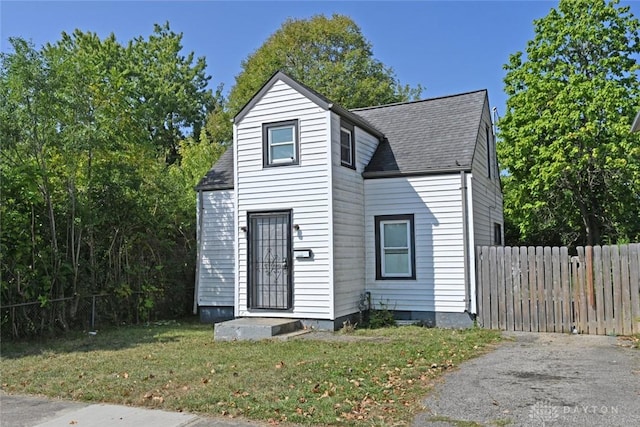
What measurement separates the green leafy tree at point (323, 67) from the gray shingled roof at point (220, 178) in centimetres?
1821

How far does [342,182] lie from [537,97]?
13.7 m

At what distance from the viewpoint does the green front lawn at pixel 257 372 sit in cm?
575

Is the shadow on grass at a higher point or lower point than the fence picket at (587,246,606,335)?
lower

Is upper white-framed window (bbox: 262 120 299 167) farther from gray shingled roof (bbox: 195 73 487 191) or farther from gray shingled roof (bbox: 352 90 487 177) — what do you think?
gray shingled roof (bbox: 352 90 487 177)

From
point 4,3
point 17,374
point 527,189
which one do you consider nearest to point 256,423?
point 17,374

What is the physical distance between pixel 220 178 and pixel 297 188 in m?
3.46

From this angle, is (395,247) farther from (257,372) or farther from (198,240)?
(257,372)

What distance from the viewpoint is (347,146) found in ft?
41.2

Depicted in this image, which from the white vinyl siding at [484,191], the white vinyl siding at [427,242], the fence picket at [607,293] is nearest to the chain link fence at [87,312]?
the white vinyl siding at [427,242]

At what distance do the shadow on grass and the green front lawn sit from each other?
3 cm

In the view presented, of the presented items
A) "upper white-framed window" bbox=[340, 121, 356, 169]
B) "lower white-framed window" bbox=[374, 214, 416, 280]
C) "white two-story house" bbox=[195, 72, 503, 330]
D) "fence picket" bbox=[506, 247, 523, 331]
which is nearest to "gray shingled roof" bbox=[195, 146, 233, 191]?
"white two-story house" bbox=[195, 72, 503, 330]

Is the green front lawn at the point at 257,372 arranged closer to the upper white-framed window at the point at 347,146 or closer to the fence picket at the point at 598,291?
the fence picket at the point at 598,291

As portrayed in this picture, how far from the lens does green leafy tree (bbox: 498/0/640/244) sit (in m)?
20.4

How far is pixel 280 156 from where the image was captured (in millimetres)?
12273
